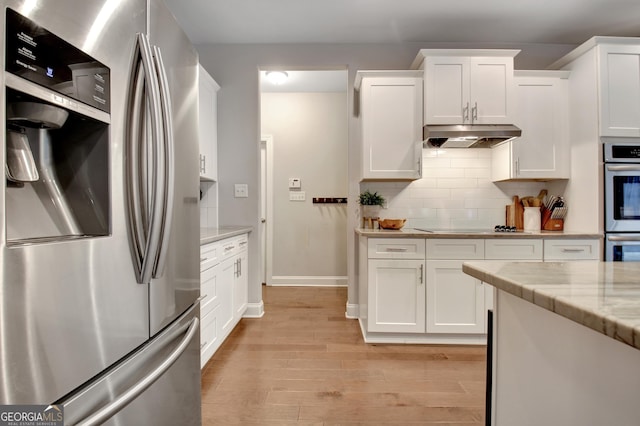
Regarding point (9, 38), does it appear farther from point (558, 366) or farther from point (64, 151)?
point (558, 366)

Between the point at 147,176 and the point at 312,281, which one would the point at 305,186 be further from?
the point at 147,176

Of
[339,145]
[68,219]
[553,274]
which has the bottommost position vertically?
[553,274]

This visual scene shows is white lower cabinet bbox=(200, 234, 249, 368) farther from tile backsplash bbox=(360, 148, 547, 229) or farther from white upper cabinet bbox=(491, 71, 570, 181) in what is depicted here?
white upper cabinet bbox=(491, 71, 570, 181)

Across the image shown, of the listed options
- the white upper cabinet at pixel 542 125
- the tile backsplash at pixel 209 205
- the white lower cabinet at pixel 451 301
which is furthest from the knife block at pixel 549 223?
the tile backsplash at pixel 209 205

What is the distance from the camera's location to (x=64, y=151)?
0.75 meters

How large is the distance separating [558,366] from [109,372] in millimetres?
1045

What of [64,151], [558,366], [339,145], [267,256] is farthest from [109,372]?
[339,145]

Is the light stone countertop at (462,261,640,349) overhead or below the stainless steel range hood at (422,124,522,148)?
below

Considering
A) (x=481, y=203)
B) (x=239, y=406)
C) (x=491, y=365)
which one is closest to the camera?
(x=491, y=365)

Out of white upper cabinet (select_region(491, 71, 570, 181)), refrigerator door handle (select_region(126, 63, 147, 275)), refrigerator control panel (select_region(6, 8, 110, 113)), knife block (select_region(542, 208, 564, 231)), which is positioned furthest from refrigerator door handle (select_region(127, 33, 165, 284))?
knife block (select_region(542, 208, 564, 231))

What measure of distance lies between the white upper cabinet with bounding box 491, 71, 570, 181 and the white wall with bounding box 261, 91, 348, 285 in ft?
7.10

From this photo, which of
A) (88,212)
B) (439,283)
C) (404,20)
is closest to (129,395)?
(88,212)

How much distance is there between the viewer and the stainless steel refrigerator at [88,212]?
21.9 inches

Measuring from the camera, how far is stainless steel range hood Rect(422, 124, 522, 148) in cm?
258
